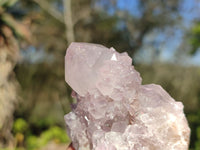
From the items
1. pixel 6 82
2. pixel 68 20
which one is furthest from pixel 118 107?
pixel 68 20

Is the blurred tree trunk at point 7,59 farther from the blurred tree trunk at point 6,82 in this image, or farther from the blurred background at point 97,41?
the blurred background at point 97,41

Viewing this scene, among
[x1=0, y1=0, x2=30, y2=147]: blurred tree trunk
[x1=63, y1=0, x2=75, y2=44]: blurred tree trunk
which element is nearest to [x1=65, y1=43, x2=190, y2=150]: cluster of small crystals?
[x1=0, y1=0, x2=30, y2=147]: blurred tree trunk

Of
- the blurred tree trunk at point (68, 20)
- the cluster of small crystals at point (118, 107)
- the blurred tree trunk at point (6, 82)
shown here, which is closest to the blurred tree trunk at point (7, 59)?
the blurred tree trunk at point (6, 82)

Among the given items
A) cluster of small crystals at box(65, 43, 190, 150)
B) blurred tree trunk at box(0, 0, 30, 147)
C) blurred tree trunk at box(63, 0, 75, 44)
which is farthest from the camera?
blurred tree trunk at box(63, 0, 75, 44)

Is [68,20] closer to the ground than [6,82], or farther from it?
farther from it

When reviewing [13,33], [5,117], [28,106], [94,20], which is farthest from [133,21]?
[5,117]

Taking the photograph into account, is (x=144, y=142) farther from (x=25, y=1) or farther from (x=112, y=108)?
(x=25, y=1)

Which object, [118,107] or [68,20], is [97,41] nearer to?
[68,20]

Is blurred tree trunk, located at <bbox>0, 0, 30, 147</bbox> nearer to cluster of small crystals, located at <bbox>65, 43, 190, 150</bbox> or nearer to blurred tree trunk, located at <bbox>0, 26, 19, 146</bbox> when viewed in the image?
blurred tree trunk, located at <bbox>0, 26, 19, 146</bbox>
